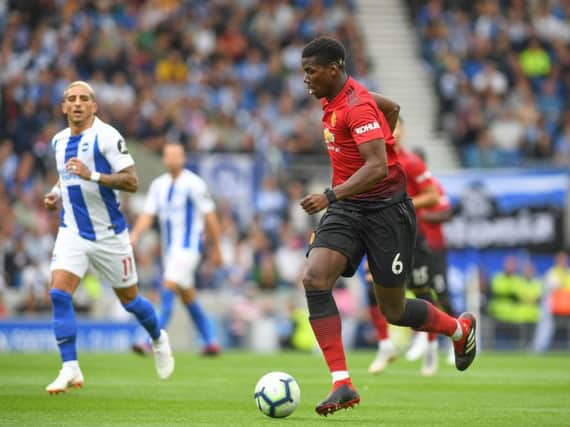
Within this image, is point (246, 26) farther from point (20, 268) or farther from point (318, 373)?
point (318, 373)

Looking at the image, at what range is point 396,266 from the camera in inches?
373

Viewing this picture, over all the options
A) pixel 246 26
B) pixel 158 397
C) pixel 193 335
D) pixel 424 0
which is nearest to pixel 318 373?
pixel 158 397

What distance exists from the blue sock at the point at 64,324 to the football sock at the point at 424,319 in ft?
9.78

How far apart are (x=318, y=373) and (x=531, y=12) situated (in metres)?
21.5

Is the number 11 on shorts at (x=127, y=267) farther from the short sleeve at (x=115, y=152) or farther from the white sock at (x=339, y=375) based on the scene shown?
the white sock at (x=339, y=375)

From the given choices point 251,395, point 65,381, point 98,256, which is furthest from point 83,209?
point 251,395

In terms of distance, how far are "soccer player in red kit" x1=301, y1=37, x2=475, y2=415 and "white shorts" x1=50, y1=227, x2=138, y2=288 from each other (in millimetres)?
2673

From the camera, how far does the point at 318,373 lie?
49.2 feet

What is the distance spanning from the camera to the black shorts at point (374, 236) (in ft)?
30.9

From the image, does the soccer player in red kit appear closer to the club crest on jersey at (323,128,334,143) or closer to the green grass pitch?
the club crest on jersey at (323,128,334,143)

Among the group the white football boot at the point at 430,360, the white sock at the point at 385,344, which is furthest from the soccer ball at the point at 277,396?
the white football boot at the point at 430,360

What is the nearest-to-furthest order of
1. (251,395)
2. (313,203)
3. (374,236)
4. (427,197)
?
(313,203) < (374,236) < (251,395) < (427,197)

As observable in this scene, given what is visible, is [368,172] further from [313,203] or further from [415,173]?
[415,173]

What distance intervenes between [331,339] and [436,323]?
111 cm
